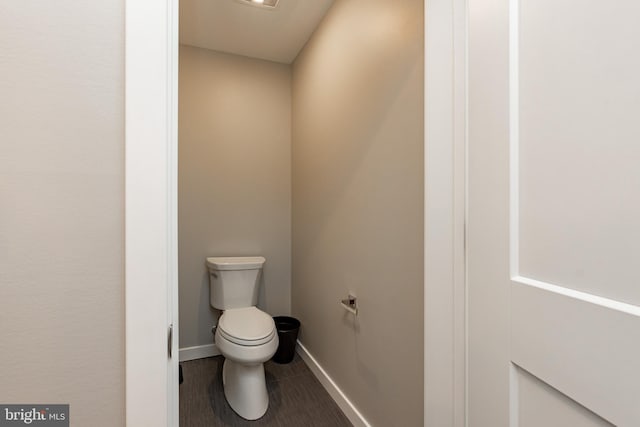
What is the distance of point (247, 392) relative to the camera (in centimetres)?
174

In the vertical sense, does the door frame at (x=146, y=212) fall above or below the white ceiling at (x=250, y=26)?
below

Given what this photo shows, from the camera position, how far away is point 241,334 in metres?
1.74

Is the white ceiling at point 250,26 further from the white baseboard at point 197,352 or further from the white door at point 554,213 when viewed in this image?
the white baseboard at point 197,352

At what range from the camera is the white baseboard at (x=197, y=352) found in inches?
92.3

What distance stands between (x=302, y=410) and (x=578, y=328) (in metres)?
1.70

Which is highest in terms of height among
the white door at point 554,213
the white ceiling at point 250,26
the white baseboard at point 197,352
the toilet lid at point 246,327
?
the white ceiling at point 250,26

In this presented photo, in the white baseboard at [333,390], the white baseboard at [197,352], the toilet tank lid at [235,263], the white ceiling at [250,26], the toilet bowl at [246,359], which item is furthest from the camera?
the white baseboard at [197,352]

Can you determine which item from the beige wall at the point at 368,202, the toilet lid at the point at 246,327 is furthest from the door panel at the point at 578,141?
the toilet lid at the point at 246,327

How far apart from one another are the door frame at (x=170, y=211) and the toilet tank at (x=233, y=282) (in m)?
1.54

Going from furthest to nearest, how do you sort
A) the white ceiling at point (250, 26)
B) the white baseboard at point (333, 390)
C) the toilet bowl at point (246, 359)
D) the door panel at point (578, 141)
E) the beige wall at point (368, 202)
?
the white ceiling at point (250, 26) → the toilet bowl at point (246, 359) → the white baseboard at point (333, 390) → the beige wall at point (368, 202) → the door panel at point (578, 141)

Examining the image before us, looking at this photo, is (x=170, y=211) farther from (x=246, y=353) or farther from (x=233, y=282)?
(x=233, y=282)

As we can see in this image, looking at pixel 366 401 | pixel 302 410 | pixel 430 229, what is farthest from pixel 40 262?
pixel 302 410

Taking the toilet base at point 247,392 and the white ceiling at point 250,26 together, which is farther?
the white ceiling at point 250,26

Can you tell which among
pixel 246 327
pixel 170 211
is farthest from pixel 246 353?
pixel 170 211
